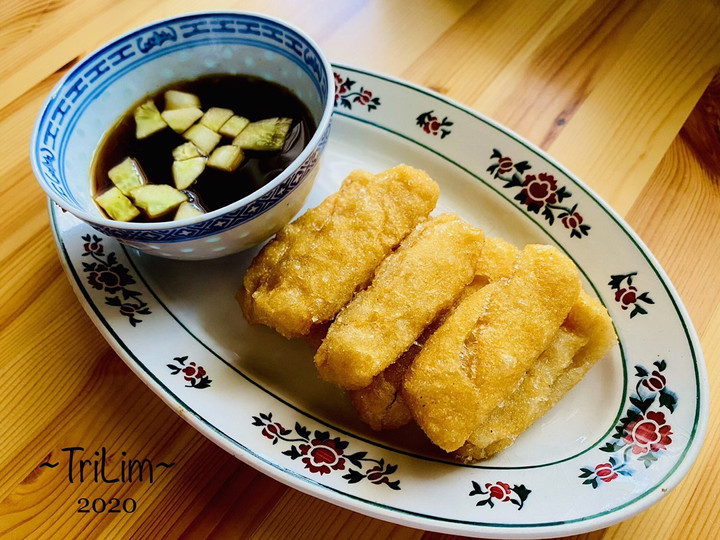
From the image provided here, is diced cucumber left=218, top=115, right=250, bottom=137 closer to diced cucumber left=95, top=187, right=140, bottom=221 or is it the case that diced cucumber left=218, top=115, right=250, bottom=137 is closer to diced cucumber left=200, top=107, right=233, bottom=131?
diced cucumber left=200, top=107, right=233, bottom=131

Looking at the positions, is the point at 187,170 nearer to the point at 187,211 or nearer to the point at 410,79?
the point at 187,211

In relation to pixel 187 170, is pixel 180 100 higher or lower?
higher

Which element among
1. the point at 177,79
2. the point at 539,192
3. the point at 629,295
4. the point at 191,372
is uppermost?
the point at 177,79

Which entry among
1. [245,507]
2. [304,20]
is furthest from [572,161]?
[245,507]

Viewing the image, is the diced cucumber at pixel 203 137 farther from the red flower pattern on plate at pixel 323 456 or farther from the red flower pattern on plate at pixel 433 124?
the red flower pattern on plate at pixel 323 456

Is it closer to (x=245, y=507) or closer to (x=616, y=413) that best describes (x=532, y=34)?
(x=616, y=413)

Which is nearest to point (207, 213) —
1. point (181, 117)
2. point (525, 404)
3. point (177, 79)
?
point (181, 117)
